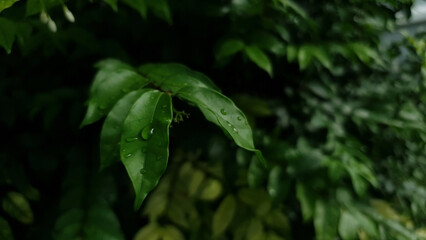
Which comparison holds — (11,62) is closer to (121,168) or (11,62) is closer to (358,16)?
(121,168)

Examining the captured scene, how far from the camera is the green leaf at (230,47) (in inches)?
36.7

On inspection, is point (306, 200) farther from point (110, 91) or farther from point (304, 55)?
point (110, 91)

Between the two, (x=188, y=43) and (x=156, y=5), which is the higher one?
(x=156, y=5)

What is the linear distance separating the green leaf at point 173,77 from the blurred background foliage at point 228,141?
253mm

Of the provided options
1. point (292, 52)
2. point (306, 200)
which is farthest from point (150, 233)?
point (292, 52)

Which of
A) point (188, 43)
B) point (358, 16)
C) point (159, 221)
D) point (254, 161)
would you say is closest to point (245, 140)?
point (254, 161)

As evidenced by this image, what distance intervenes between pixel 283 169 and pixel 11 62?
36.8 inches

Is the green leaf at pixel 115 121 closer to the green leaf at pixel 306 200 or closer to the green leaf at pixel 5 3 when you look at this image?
the green leaf at pixel 5 3

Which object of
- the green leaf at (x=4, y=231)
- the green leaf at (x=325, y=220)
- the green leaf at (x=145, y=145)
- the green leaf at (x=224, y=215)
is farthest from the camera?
the green leaf at (x=224, y=215)

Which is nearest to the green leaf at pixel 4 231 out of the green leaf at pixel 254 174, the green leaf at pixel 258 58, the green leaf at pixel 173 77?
the green leaf at pixel 173 77

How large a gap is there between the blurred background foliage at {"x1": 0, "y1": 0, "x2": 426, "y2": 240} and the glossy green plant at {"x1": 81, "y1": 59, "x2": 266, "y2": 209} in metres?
0.30

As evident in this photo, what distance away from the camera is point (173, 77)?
607 mm

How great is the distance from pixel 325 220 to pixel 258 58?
467mm

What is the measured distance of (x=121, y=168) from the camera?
1071 millimetres
